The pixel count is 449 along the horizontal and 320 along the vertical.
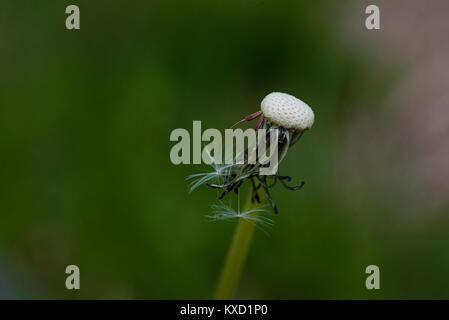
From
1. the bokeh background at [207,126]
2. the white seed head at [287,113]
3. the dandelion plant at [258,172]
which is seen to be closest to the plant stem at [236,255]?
the dandelion plant at [258,172]

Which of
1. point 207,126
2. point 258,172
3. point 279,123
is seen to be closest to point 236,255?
point 258,172

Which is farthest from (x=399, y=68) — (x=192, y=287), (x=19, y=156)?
(x=19, y=156)

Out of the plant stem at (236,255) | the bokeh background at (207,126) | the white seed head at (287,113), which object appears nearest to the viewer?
the white seed head at (287,113)

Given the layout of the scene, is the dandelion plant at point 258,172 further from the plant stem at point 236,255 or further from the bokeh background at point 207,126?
the bokeh background at point 207,126

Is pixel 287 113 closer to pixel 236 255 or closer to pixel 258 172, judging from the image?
pixel 258 172

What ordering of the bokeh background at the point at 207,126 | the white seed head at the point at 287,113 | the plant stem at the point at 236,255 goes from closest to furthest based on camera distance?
the white seed head at the point at 287,113 < the plant stem at the point at 236,255 < the bokeh background at the point at 207,126

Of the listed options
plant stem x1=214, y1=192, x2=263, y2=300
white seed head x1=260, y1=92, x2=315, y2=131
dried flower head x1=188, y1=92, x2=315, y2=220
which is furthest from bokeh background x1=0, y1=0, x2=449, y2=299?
white seed head x1=260, y1=92, x2=315, y2=131

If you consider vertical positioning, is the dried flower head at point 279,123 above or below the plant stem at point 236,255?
above
